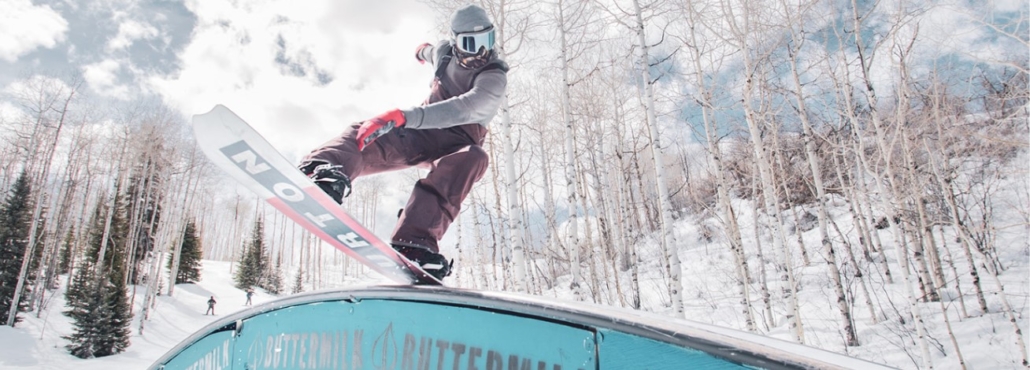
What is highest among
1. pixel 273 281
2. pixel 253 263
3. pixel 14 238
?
pixel 14 238

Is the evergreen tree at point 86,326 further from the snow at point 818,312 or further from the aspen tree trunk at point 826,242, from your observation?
the aspen tree trunk at point 826,242

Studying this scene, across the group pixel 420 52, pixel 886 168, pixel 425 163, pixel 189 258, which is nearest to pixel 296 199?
pixel 425 163

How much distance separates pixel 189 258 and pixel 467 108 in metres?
31.6

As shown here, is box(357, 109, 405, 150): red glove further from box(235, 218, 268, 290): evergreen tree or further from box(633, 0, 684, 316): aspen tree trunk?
box(235, 218, 268, 290): evergreen tree

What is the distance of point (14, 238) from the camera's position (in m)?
17.8

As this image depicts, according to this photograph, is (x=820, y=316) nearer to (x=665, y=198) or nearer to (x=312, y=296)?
(x=665, y=198)

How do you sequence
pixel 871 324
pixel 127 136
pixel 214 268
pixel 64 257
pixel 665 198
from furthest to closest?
pixel 214 268 < pixel 64 257 < pixel 127 136 < pixel 871 324 < pixel 665 198

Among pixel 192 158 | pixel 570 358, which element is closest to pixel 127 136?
A: pixel 192 158

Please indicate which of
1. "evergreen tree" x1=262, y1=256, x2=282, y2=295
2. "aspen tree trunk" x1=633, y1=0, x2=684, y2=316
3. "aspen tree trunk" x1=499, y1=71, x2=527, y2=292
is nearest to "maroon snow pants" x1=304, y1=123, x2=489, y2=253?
"aspen tree trunk" x1=499, y1=71, x2=527, y2=292

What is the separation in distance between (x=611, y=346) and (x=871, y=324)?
32.5 ft

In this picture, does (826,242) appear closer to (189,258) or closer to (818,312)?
(818,312)

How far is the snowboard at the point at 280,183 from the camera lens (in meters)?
1.56

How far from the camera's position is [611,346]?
37.3 inches

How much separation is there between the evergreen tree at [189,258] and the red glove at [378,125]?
30615 mm
